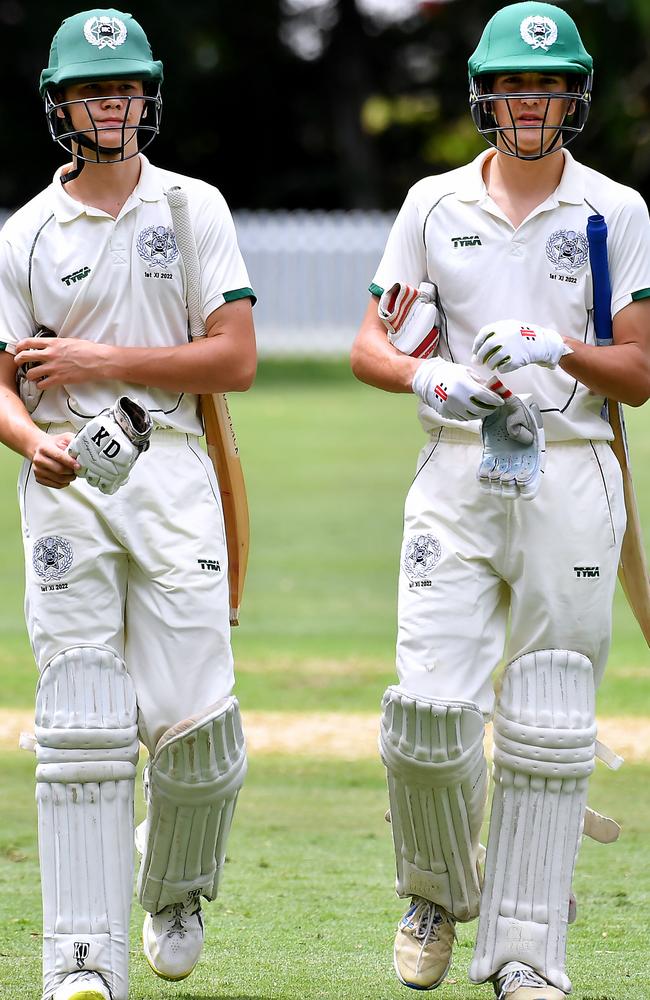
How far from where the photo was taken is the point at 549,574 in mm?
3994

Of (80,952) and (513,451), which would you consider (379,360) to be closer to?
(513,451)

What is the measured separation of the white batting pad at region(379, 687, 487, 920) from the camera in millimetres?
3924

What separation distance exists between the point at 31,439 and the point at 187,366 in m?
0.40

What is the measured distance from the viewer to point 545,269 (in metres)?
4.05

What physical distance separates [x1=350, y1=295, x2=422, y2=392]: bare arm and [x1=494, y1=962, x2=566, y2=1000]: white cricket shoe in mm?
1337

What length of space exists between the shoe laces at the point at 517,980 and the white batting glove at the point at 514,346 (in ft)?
4.45

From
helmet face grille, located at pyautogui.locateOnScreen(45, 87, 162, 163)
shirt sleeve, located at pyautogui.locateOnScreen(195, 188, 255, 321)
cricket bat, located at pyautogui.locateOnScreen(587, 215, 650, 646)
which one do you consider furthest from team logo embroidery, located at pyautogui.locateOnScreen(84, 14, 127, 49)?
cricket bat, located at pyautogui.locateOnScreen(587, 215, 650, 646)

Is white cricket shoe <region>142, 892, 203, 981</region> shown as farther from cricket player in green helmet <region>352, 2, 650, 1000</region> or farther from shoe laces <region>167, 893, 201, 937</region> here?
cricket player in green helmet <region>352, 2, 650, 1000</region>

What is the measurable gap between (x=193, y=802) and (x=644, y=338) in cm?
149

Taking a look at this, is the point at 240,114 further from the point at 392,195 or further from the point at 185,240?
the point at 185,240

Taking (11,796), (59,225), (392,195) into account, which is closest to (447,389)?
(59,225)

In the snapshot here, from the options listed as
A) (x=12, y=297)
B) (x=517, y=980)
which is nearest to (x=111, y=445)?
Result: (x=12, y=297)

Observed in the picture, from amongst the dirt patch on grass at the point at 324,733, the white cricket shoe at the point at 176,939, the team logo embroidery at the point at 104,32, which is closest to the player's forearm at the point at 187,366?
the team logo embroidery at the point at 104,32

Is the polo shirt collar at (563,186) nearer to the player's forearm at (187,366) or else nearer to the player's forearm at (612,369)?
the player's forearm at (612,369)
